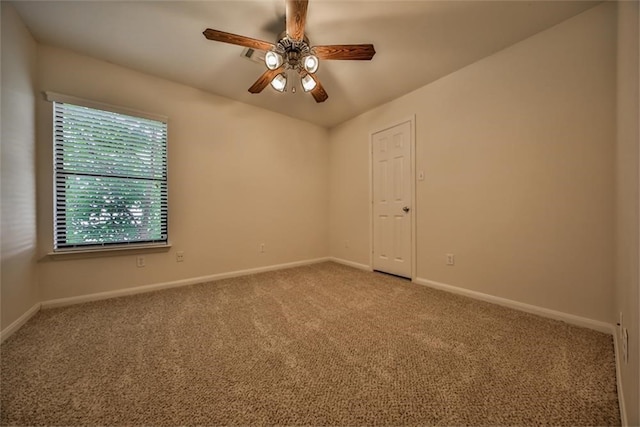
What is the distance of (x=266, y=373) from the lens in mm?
1291

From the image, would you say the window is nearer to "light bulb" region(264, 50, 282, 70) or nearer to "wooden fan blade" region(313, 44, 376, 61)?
"light bulb" region(264, 50, 282, 70)

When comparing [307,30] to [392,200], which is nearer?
[307,30]

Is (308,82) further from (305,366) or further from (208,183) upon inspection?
(305,366)

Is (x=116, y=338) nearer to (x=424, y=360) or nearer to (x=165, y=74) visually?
(x=424, y=360)

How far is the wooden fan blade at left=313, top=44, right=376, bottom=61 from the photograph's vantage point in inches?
68.9

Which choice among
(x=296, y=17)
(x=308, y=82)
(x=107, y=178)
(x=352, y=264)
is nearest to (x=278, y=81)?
(x=308, y=82)

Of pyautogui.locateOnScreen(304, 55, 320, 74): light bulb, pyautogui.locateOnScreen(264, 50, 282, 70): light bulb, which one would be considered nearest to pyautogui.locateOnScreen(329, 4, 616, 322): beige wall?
pyautogui.locateOnScreen(304, 55, 320, 74): light bulb

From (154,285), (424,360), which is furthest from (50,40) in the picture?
(424,360)

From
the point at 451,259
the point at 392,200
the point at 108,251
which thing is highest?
the point at 392,200

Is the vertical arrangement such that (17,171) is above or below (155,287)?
above

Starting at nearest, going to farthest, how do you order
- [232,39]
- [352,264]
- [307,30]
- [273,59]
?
[232,39]
[273,59]
[307,30]
[352,264]

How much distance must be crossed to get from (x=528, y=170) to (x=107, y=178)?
402cm

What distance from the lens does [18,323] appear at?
179 cm

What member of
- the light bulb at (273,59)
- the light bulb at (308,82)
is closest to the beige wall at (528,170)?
the light bulb at (308,82)
